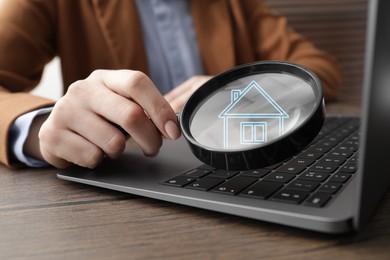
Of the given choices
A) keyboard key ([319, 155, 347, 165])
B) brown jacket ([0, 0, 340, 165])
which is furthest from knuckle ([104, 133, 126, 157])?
brown jacket ([0, 0, 340, 165])

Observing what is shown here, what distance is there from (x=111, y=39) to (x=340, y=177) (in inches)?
30.3

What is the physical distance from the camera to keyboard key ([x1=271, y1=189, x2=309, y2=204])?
0.32 m

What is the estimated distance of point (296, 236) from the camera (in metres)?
0.30

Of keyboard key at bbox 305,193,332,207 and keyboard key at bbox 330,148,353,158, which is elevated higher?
keyboard key at bbox 305,193,332,207

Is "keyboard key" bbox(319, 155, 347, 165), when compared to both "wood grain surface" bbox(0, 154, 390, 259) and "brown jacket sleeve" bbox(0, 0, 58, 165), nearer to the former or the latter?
"wood grain surface" bbox(0, 154, 390, 259)

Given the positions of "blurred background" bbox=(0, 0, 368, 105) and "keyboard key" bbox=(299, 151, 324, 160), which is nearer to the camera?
"keyboard key" bbox=(299, 151, 324, 160)

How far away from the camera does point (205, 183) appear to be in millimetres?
379

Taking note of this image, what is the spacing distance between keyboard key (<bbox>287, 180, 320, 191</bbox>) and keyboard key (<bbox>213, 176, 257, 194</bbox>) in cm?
4

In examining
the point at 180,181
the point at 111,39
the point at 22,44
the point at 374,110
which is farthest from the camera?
the point at 111,39

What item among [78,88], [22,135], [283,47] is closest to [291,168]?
[78,88]

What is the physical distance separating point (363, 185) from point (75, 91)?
324 mm

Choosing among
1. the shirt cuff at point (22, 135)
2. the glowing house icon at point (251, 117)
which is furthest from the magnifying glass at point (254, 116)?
the shirt cuff at point (22, 135)

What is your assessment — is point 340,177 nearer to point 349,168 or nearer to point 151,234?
point 349,168

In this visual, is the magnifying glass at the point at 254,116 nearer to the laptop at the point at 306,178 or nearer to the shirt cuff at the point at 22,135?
the laptop at the point at 306,178
